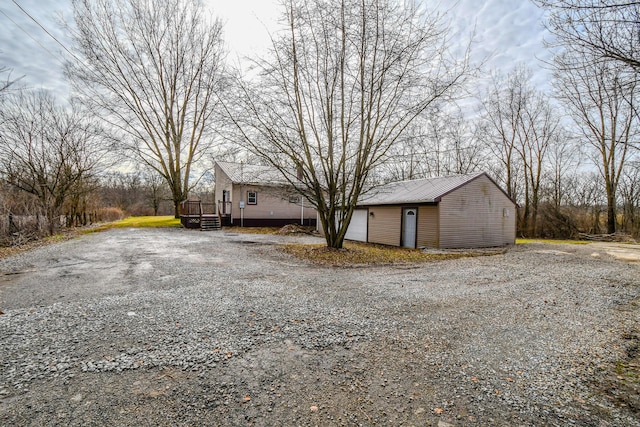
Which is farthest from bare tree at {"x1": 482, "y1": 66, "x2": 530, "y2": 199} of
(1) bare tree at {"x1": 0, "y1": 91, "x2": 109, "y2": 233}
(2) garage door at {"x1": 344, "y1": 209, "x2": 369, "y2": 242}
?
(1) bare tree at {"x1": 0, "y1": 91, "x2": 109, "y2": 233}

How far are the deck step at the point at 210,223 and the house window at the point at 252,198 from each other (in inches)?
103

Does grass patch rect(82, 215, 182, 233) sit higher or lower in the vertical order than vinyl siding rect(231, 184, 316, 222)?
lower

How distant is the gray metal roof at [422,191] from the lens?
13.5 meters

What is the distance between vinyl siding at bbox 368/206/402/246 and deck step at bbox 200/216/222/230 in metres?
10.1

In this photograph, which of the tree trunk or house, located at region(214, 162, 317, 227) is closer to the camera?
the tree trunk

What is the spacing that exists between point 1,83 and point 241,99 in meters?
6.20

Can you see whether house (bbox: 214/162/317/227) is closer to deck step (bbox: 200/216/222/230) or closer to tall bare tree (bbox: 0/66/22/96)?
deck step (bbox: 200/216/222/230)

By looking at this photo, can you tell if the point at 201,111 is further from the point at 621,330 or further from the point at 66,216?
the point at 621,330

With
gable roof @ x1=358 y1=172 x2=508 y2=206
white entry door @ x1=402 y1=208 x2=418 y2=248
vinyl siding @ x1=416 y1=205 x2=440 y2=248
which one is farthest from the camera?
white entry door @ x1=402 y1=208 x2=418 y2=248

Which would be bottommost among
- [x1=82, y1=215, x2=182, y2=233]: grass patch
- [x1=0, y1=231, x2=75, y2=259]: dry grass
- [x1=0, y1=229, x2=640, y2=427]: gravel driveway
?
→ [x1=0, y1=229, x2=640, y2=427]: gravel driveway

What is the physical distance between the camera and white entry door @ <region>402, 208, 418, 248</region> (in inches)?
558

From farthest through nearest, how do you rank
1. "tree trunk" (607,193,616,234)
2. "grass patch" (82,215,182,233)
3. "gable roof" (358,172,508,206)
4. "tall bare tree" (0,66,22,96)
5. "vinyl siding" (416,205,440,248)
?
"tree trunk" (607,193,616,234) < "grass patch" (82,215,182,233) < "gable roof" (358,172,508,206) < "vinyl siding" (416,205,440,248) < "tall bare tree" (0,66,22,96)

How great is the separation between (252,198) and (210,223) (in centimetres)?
344

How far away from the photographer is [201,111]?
23781 mm
